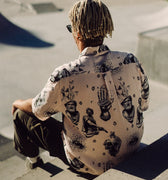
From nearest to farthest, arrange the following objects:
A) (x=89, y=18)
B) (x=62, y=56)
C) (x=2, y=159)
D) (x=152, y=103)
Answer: (x=89, y=18)
(x=2, y=159)
(x=152, y=103)
(x=62, y=56)

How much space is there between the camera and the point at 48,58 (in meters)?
8.91

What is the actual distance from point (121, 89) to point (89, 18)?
554 mm

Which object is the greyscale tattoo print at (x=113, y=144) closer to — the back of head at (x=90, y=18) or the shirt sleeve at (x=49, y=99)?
Answer: the shirt sleeve at (x=49, y=99)

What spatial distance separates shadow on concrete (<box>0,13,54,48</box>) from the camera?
10.2 meters

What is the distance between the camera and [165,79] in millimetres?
7055

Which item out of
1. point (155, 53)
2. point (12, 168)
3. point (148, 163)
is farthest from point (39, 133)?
point (155, 53)

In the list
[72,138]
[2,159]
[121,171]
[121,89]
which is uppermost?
[121,89]

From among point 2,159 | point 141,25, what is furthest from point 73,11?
point 141,25

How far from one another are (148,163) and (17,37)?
29.8 feet

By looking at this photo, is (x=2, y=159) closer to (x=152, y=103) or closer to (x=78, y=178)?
(x=78, y=178)

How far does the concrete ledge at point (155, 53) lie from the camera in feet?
23.0

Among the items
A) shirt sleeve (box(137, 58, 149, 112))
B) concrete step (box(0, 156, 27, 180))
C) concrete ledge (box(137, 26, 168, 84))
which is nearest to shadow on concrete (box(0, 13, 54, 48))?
concrete ledge (box(137, 26, 168, 84))

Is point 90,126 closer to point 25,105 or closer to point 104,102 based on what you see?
point 104,102

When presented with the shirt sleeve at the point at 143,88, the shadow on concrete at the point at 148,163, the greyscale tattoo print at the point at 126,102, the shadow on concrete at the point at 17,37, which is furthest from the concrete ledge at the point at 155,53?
the greyscale tattoo print at the point at 126,102
